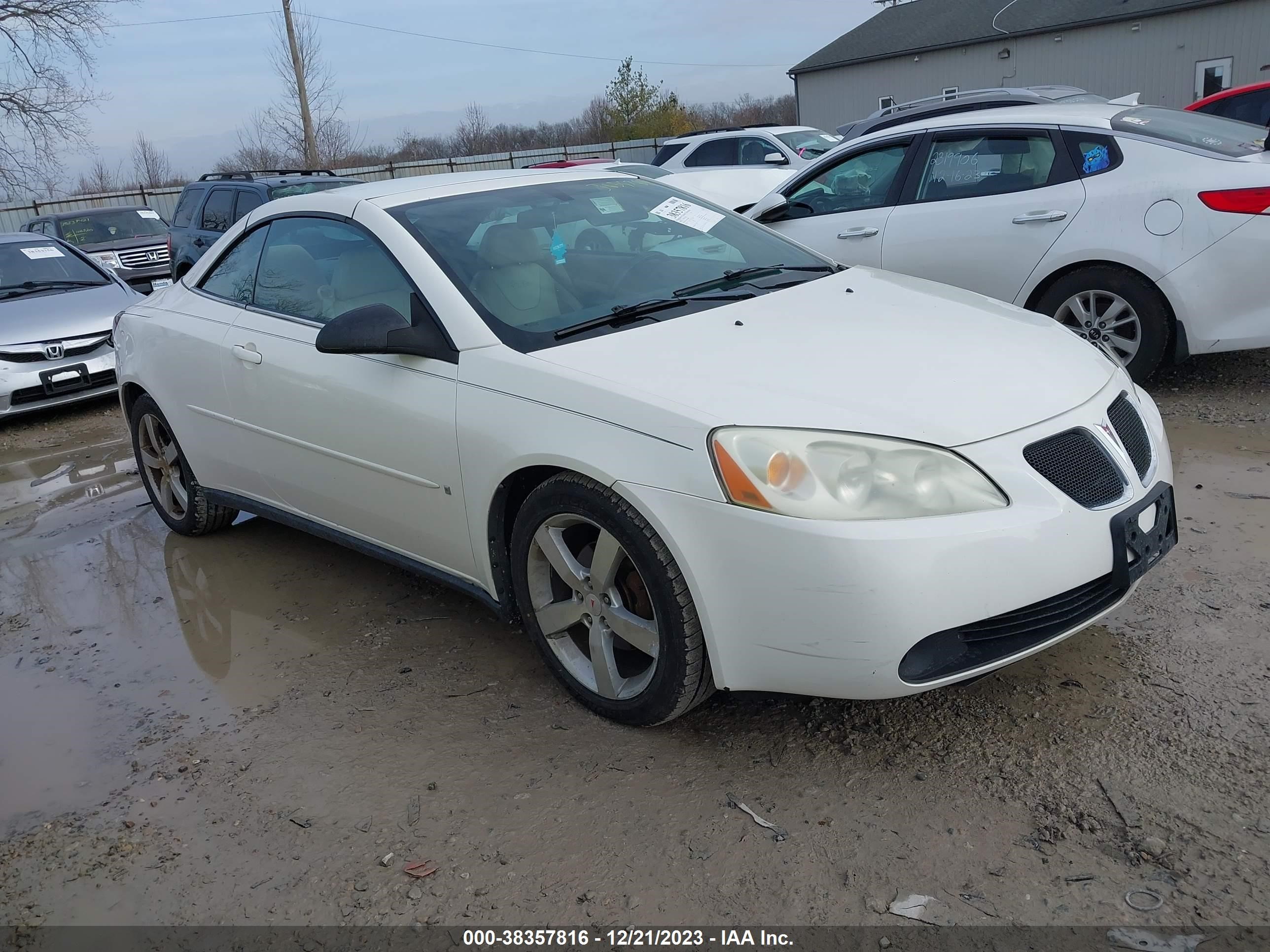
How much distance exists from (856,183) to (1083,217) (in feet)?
5.01

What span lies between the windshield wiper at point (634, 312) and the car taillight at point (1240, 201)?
307cm

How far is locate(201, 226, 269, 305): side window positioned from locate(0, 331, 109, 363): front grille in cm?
479

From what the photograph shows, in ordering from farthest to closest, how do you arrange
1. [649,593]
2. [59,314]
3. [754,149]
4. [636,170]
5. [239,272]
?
[754,149]
[59,314]
[636,170]
[239,272]
[649,593]

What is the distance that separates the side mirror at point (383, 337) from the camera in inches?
128

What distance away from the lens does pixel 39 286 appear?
9.39 m

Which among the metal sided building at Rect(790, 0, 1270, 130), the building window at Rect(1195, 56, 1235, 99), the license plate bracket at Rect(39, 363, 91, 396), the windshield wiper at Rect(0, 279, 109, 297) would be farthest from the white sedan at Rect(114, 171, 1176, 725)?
the building window at Rect(1195, 56, 1235, 99)

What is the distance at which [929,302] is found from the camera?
3521 millimetres

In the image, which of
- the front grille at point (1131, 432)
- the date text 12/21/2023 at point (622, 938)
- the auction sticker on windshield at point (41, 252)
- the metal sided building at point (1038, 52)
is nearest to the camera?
the date text 12/21/2023 at point (622, 938)

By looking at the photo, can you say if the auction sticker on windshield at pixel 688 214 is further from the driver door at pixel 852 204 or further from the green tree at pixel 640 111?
the green tree at pixel 640 111

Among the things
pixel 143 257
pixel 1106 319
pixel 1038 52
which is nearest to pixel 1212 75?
pixel 1038 52

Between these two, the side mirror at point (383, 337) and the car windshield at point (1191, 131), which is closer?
the side mirror at point (383, 337)

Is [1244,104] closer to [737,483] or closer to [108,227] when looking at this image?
[737,483]

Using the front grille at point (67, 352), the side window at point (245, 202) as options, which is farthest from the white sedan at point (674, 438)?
the side window at point (245, 202)

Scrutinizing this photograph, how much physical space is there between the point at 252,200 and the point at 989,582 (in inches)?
464
